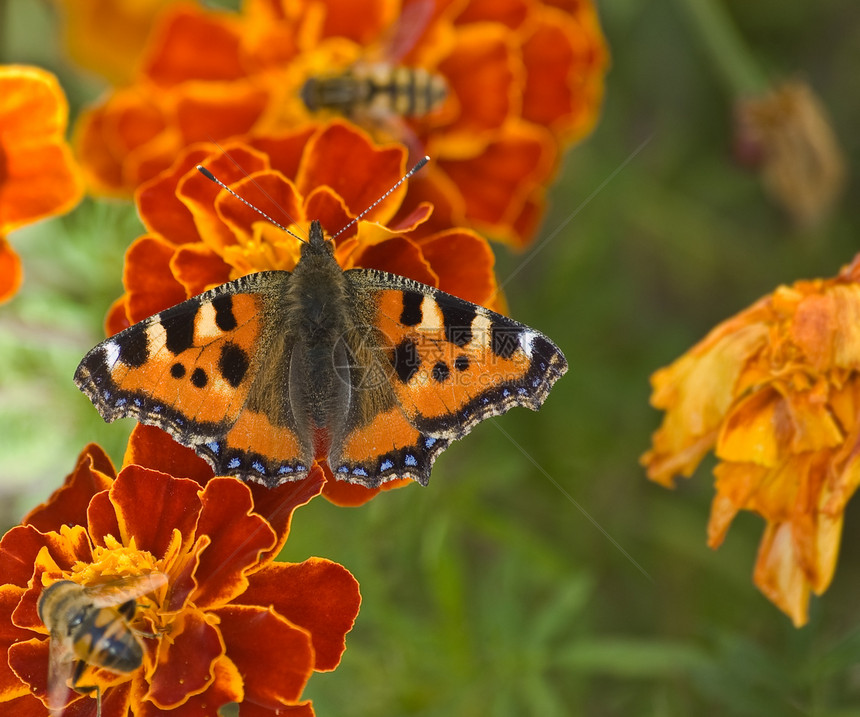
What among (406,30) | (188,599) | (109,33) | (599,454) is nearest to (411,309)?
(188,599)

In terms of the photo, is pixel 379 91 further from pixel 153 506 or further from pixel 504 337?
pixel 153 506

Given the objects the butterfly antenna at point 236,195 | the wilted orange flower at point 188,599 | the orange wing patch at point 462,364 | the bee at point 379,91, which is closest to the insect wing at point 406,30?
the bee at point 379,91

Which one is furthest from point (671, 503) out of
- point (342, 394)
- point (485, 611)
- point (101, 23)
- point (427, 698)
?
point (101, 23)

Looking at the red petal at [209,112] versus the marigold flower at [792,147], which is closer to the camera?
the red petal at [209,112]

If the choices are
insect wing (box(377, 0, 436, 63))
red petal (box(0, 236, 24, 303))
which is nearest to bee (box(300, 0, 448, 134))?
insect wing (box(377, 0, 436, 63))

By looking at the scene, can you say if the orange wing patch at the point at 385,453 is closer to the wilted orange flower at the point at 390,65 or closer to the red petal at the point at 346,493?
the red petal at the point at 346,493

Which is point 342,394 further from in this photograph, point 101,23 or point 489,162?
point 101,23

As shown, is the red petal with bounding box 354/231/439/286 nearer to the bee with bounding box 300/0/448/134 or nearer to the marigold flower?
the bee with bounding box 300/0/448/134

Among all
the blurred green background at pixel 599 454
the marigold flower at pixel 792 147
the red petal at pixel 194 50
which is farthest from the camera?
the marigold flower at pixel 792 147
